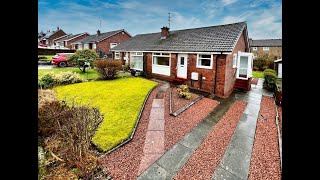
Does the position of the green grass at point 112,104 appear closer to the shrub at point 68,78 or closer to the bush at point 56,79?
the bush at point 56,79

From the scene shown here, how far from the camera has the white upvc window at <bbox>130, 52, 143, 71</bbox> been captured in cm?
2033

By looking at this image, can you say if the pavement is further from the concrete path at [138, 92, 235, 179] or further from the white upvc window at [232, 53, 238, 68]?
the white upvc window at [232, 53, 238, 68]

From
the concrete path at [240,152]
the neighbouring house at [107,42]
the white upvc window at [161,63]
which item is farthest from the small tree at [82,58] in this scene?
the concrete path at [240,152]

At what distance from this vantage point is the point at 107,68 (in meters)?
16.8

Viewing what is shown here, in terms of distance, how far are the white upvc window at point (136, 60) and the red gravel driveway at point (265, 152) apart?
13.8m

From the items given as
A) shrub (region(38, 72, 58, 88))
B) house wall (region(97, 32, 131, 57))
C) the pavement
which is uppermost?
house wall (region(97, 32, 131, 57))

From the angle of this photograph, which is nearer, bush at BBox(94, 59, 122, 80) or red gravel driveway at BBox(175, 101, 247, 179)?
red gravel driveway at BBox(175, 101, 247, 179)

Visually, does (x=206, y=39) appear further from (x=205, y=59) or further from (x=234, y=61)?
(x=234, y=61)

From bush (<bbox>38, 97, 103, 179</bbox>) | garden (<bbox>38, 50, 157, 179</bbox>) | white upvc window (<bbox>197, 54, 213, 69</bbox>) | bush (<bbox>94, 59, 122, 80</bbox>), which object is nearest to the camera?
bush (<bbox>38, 97, 103, 179</bbox>)

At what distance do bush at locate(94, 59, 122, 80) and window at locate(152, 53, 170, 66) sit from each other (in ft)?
11.6

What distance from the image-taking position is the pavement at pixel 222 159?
512 cm

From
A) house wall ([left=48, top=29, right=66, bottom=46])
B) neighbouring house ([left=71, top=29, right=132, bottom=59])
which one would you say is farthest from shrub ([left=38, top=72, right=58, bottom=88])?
house wall ([left=48, top=29, right=66, bottom=46])
